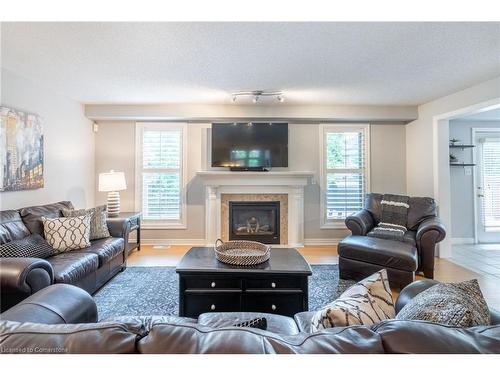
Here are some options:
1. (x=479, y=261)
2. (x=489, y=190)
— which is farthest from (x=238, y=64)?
(x=489, y=190)

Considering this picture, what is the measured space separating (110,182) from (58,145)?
0.86 meters

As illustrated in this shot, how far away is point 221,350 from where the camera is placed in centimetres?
69

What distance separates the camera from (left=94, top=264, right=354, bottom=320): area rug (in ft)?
8.02

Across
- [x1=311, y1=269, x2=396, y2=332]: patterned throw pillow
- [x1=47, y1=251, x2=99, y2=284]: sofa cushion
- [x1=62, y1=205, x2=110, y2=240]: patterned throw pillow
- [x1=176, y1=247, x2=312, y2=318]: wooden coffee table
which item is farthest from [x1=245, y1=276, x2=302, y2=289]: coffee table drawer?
[x1=62, y1=205, x2=110, y2=240]: patterned throw pillow

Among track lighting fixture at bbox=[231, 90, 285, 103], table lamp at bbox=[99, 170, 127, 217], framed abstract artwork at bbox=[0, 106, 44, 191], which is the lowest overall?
table lamp at bbox=[99, 170, 127, 217]

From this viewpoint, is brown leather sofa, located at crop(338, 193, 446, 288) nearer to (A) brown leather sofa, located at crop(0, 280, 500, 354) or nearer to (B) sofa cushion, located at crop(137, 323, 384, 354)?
(A) brown leather sofa, located at crop(0, 280, 500, 354)

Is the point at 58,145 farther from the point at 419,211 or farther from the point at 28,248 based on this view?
the point at 419,211

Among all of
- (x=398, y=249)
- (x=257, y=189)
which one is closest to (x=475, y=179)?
(x=398, y=249)

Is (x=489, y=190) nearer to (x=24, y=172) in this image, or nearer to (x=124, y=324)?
(x=124, y=324)

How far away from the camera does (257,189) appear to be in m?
4.57

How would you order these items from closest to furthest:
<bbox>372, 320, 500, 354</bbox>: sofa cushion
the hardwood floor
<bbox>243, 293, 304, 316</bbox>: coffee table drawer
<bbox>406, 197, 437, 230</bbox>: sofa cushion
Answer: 1. <bbox>372, 320, 500, 354</bbox>: sofa cushion
2. <bbox>243, 293, 304, 316</bbox>: coffee table drawer
3. the hardwood floor
4. <bbox>406, 197, 437, 230</bbox>: sofa cushion

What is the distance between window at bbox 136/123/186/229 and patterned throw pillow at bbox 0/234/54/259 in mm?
2093

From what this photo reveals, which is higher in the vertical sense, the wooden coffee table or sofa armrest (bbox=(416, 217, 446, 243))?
sofa armrest (bbox=(416, 217, 446, 243))

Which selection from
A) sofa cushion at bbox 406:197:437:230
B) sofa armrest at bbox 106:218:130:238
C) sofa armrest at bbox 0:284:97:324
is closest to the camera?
sofa armrest at bbox 0:284:97:324
